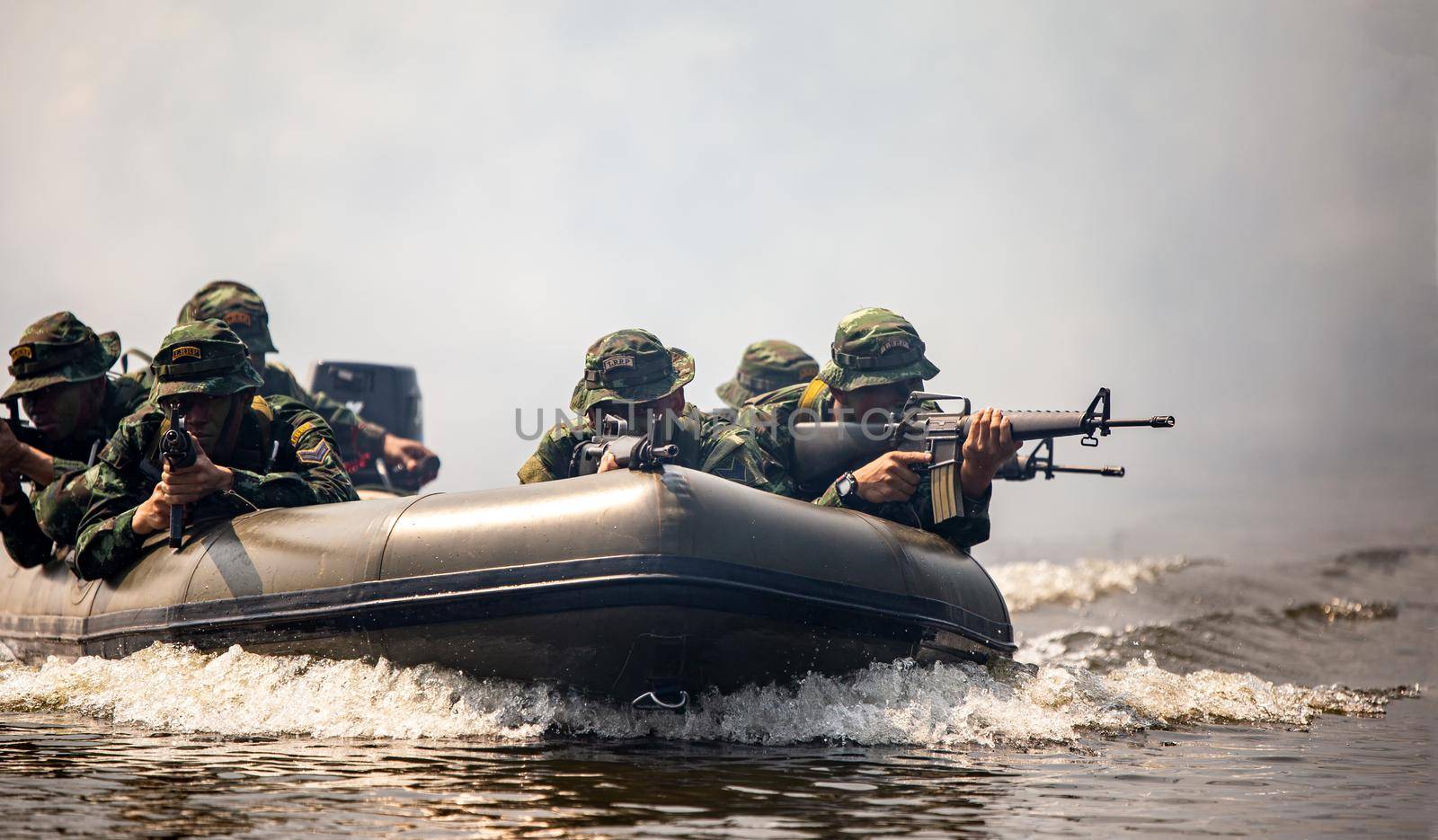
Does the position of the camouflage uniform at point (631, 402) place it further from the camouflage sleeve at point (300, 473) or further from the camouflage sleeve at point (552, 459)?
the camouflage sleeve at point (300, 473)

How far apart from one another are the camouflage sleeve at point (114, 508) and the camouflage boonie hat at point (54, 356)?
102cm

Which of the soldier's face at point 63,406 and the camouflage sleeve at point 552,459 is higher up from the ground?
the soldier's face at point 63,406

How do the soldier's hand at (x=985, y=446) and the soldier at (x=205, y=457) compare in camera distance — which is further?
the soldier's hand at (x=985, y=446)

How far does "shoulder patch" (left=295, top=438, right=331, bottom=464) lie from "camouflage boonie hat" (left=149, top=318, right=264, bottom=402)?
0.56 metres

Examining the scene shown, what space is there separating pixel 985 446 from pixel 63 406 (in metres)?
5.23

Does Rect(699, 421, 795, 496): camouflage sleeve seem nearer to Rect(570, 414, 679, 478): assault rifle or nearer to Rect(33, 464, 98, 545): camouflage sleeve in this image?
Rect(570, 414, 679, 478): assault rifle

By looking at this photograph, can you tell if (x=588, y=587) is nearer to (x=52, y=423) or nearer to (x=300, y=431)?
(x=300, y=431)

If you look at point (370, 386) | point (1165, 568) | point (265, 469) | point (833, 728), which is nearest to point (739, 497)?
point (833, 728)

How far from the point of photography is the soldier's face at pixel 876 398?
7.26 meters

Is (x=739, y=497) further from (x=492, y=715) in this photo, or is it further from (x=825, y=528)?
(x=492, y=715)

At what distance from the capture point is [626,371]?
22.1 ft

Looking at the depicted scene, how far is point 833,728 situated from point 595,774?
1.36 m

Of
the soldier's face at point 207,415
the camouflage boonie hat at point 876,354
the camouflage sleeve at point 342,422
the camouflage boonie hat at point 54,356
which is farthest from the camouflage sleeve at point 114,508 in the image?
the camouflage boonie hat at point 876,354

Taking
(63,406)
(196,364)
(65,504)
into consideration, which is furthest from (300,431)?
(63,406)
